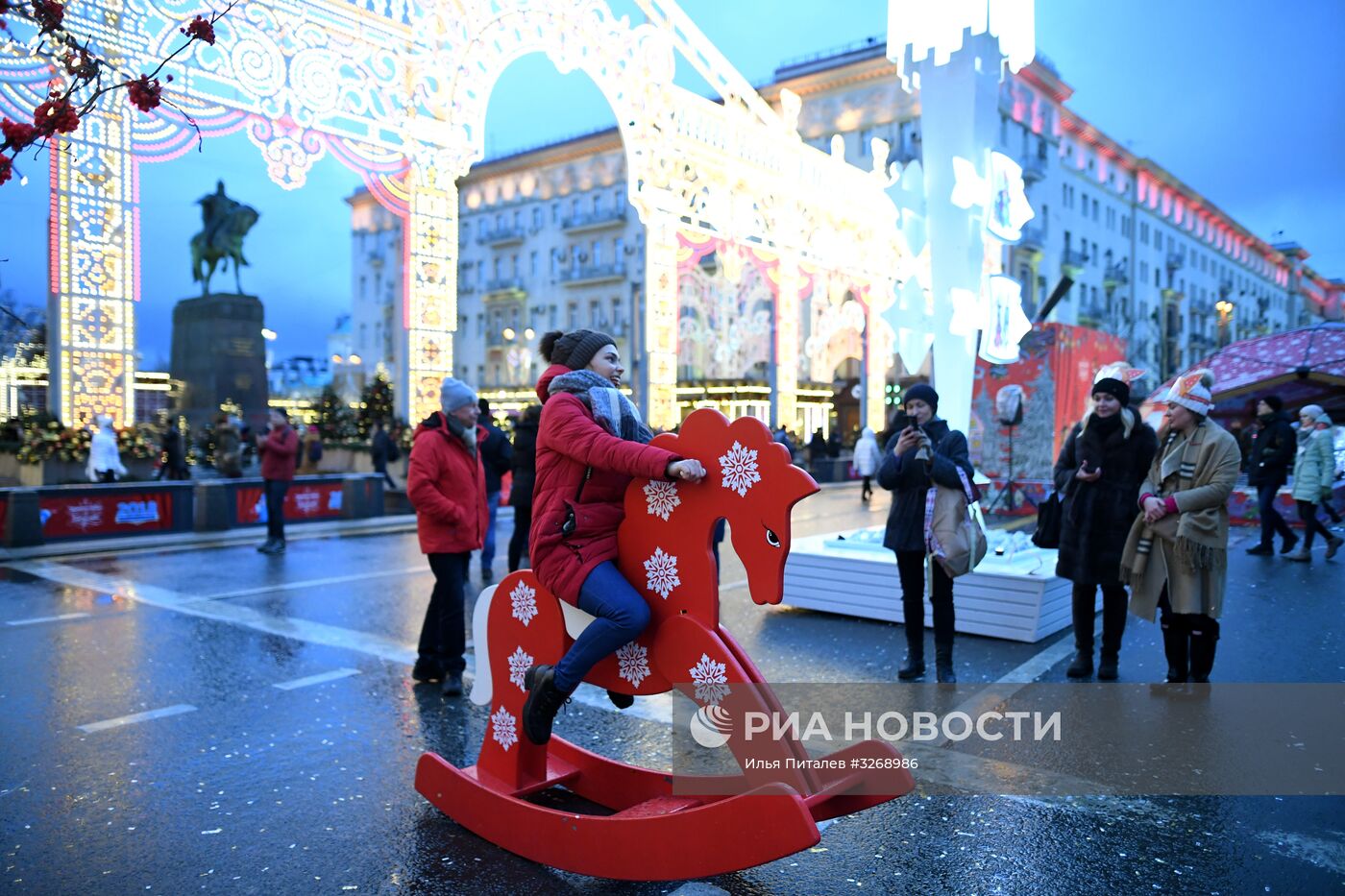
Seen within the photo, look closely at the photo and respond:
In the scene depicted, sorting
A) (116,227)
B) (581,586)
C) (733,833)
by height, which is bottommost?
(733,833)

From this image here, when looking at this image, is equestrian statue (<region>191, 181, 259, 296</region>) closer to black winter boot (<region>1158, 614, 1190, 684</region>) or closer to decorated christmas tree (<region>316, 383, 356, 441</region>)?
decorated christmas tree (<region>316, 383, 356, 441</region>)

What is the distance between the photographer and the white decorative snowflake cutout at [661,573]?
3008 mm

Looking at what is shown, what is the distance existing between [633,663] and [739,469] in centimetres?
79

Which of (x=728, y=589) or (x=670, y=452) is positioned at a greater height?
(x=670, y=452)

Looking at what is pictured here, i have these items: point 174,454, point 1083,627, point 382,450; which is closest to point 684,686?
point 1083,627

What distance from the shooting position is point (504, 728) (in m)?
3.39

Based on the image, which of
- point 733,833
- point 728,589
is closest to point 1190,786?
point 733,833

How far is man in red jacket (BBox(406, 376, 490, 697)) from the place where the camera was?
16.8 feet

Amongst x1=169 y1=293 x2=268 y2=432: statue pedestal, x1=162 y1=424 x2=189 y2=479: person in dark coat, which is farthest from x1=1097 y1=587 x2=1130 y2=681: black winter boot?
x1=169 y1=293 x2=268 y2=432: statue pedestal

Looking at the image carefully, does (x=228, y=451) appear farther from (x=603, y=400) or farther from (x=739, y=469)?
(x=739, y=469)

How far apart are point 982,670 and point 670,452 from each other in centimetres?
350

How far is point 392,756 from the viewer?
413 cm

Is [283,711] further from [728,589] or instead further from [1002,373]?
[1002,373]

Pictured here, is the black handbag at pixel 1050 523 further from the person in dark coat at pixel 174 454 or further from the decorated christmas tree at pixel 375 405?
the decorated christmas tree at pixel 375 405
